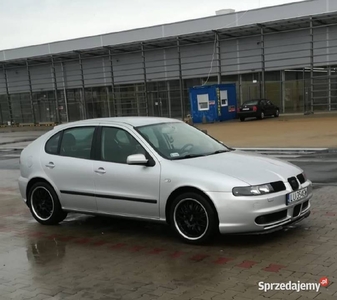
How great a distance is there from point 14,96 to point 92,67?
12.8 meters

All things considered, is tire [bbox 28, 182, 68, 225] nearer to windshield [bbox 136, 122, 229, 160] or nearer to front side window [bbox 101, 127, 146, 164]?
front side window [bbox 101, 127, 146, 164]

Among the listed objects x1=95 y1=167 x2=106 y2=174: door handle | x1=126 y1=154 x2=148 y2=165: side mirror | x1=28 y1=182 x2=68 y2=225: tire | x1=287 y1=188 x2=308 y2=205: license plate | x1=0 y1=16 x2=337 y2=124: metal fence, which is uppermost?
x1=0 y1=16 x2=337 y2=124: metal fence

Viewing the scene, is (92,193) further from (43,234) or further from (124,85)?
(124,85)

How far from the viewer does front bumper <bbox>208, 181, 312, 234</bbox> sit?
16.5 ft

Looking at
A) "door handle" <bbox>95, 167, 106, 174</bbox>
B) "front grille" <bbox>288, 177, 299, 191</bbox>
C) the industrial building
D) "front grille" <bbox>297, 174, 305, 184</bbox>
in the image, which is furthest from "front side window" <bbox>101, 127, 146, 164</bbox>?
the industrial building

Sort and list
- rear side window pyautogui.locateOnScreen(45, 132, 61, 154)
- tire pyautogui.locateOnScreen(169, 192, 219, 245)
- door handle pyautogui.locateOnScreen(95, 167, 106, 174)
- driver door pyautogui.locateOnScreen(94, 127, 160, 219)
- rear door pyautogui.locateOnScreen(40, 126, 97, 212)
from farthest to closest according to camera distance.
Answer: rear side window pyautogui.locateOnScreen(45, 132, 61, 154) → rear door pyautogui.locateOnScreen(40, 126, 97, 212) → door handle pyautogui.locateOnScreen(95, 167, 106, 174) → driver door pyautogui.locateOnScreen(94, 127, 160, 219) → tire pyautogui.locateOnScreen(169, 192, 219, 245)

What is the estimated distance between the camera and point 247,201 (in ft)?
16.5

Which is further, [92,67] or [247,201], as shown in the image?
[92,67]

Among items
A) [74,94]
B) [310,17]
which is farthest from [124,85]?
[310,17]

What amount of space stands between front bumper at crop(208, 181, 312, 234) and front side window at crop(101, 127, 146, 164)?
1373mm

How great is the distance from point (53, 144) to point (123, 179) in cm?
167

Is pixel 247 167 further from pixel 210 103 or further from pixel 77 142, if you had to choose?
pixel 210 103

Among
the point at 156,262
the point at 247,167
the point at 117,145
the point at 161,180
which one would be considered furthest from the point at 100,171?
the point at 247,167

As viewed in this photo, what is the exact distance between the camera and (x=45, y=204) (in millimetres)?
6957
